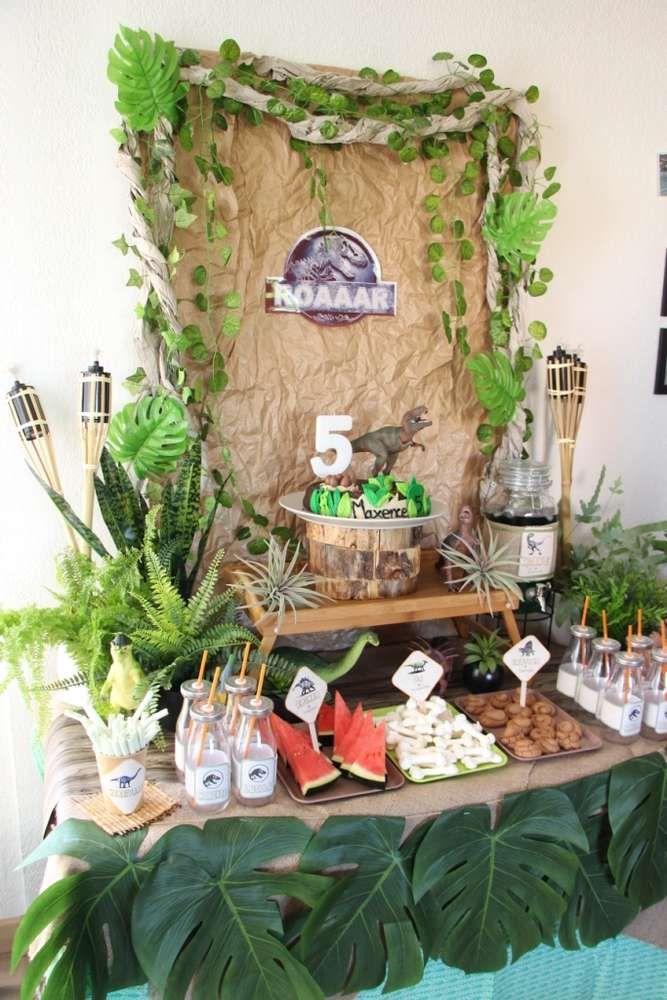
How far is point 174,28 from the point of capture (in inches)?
57.8

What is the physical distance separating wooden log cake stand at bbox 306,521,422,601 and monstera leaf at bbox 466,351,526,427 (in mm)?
414

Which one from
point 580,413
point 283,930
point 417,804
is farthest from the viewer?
point 580,413

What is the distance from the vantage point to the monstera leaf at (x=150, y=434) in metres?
1.42

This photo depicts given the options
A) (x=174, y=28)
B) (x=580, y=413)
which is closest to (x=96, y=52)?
(x=174, y=28)

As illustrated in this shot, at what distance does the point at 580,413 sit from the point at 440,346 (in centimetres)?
39

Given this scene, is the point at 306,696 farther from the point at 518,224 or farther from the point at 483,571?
the point at 518,224

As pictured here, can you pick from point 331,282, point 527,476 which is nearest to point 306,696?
point 527,476

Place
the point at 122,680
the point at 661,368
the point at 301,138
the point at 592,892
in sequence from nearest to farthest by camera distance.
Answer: the point at 122,680 < the point at 592,892 < the point at 301,138 < the point at 661,368

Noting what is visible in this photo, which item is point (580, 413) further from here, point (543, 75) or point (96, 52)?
point (96, 52)

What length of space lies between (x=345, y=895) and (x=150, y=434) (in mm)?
872

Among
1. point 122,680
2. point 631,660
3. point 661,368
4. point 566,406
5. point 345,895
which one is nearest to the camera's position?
point 345,895

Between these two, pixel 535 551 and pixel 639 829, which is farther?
pixel 535 551

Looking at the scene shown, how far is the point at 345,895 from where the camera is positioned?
1120 mm

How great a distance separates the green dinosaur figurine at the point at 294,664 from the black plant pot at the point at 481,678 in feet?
0.98
